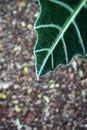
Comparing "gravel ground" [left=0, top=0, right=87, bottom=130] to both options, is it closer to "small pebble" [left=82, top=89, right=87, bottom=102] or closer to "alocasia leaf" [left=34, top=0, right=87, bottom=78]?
"small pebble" [left=82, top=89, right=87, bottom=102]

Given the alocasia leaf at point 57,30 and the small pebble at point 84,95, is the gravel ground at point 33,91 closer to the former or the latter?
the small pebble at point 84,95

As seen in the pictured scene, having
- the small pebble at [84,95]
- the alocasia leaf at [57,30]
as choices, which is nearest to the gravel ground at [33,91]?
the small pebble at [84,95]

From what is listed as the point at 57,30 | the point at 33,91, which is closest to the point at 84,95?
the point at 33,91

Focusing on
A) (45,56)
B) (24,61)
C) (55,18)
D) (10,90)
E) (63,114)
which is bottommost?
(63,114)

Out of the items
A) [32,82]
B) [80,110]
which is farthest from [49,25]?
[32,82]

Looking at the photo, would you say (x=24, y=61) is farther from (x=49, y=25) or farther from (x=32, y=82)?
(x=49, y=25)
